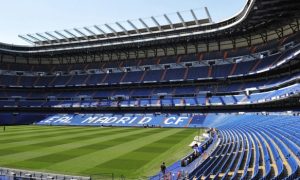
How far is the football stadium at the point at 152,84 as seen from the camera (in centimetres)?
3844

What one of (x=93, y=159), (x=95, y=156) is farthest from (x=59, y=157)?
(x=93, y=159)

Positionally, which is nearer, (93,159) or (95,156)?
(93,159)

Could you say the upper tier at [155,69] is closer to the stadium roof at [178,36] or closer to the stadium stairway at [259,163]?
the stadium roof at [178,36]

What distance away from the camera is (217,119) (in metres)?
54.1

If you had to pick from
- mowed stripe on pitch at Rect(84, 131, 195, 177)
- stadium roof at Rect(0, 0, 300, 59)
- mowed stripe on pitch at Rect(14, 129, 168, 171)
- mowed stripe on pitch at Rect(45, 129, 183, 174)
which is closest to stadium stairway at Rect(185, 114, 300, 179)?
mowed stripe on pitch at Rect(84, 131, 195, 177)

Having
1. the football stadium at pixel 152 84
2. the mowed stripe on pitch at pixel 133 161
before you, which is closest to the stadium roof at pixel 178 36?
the football stadium at pixel 152 84

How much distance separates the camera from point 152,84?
2852 inches

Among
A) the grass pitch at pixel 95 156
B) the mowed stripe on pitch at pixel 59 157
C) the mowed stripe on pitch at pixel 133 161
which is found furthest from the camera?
the mowed stripe on pitch at pixel 59 157

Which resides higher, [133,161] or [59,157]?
[59,157]

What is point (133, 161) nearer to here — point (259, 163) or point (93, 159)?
point (93, 159)

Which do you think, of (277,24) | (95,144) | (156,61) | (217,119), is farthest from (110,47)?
(95,144)

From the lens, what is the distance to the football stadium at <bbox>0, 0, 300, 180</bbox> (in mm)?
38438

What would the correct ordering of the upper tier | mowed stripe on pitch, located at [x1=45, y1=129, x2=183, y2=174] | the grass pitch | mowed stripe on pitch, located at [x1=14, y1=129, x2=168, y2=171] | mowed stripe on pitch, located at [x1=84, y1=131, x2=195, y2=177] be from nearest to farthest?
mowed stripe on pitch, located at [x1=84, y1=131, x2=195, y2=177] < the grass pitch < mowed stripe on pitch, located at [x1=45, y1=129, x2=183, y2=174] < mowed stripe on pitch, located at [x1=14, y1=129, x2=168, y2=171] < the upper tier

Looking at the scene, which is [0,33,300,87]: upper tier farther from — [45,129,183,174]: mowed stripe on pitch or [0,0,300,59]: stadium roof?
[45,129,183,174]: mowed stripe on pitch
